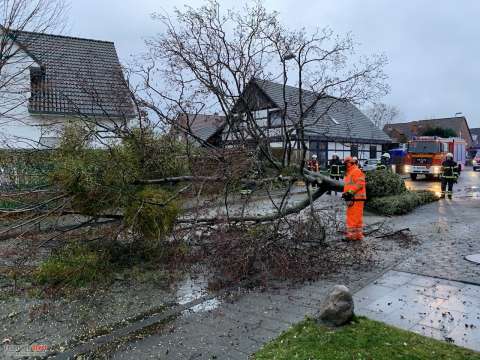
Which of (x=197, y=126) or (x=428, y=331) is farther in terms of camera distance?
(x=197, y=126)

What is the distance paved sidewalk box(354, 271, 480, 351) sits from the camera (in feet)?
13.1

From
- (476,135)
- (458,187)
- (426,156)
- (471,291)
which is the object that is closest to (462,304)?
(471,291)

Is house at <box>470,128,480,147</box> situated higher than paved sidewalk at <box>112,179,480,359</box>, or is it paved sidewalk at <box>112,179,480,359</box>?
house at <box>470,128,480,147</box>

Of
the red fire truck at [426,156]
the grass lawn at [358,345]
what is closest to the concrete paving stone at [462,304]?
the grass lawn at [358,345]

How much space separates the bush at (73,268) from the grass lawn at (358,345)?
3.20 m

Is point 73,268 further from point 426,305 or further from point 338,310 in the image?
point 426,305

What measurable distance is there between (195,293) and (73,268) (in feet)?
5.82

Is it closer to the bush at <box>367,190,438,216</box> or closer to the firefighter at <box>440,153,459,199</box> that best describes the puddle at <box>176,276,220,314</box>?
the bush at <box>367,190,438,216</box>

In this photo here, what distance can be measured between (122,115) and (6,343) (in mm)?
3998

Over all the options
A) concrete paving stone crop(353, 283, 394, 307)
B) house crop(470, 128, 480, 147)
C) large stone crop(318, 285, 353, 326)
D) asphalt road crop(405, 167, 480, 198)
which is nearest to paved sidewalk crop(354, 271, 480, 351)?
concrete paving stone crop(353, 283, 394, 307)

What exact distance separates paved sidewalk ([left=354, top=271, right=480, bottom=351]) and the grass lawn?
33 centimetres

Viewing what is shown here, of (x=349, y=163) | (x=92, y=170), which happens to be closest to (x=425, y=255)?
(x=349, y=163)

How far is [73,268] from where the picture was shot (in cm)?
578

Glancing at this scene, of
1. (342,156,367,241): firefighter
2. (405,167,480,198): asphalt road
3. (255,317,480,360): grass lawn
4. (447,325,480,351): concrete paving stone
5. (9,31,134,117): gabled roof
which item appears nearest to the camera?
(255,317,480,360): grass lawn
